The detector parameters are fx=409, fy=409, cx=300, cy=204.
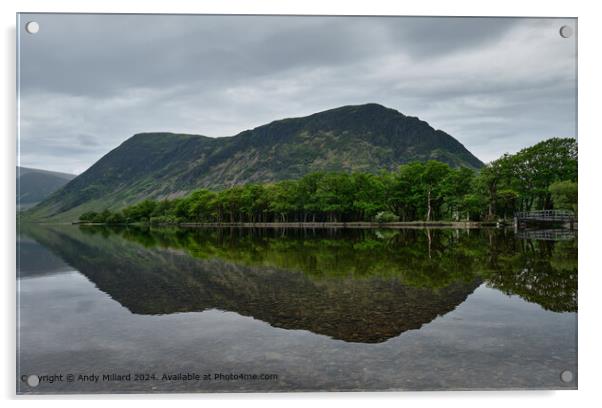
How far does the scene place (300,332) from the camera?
27.7 feet

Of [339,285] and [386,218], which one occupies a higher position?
[386,218]

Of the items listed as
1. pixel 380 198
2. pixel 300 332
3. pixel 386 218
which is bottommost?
pixel 300 332

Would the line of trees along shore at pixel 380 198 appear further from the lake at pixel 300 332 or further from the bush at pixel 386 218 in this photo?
the lake at pixel 300 332

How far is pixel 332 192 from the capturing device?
286ft

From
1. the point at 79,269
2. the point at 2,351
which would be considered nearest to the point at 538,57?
the point at 2,351

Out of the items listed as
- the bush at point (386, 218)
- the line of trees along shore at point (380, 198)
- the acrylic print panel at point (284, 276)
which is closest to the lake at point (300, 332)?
the acrylic print panel at point (284, 276)

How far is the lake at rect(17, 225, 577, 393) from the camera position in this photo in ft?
21.2

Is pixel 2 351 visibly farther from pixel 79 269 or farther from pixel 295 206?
pixel 295 206

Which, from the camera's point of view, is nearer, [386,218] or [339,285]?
[339,285]

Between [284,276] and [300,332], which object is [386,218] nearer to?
[284,276]

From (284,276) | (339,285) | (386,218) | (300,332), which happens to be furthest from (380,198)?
(300,332)

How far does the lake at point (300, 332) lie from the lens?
6.45 m

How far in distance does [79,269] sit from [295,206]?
72735 mm

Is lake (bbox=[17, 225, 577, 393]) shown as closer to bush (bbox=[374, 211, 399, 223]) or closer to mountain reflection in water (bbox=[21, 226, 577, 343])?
mountain reflection in water (bbox=[21, 226, 577, 343])
